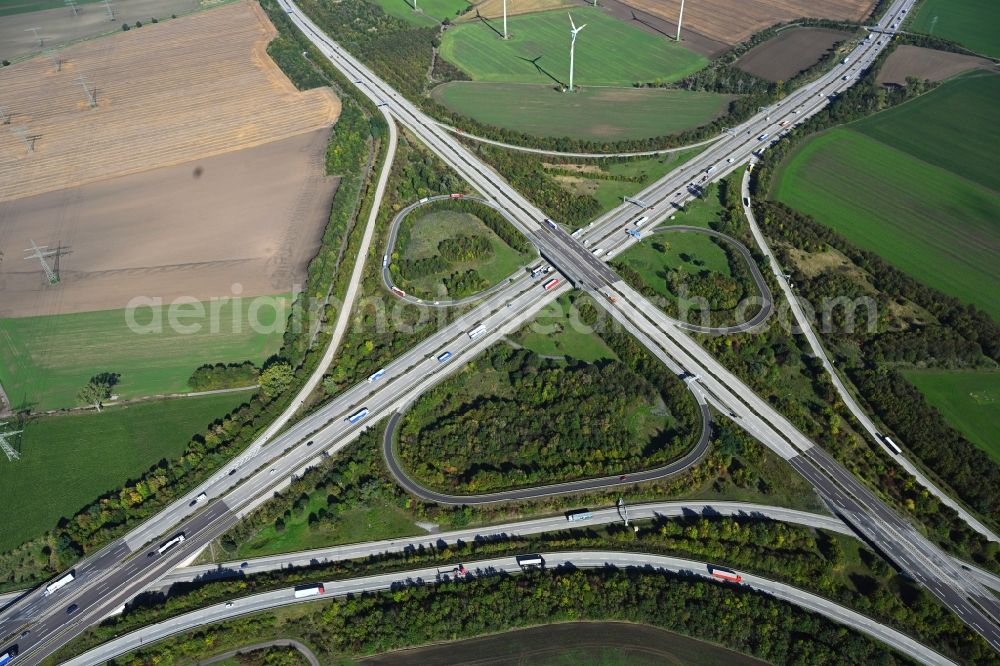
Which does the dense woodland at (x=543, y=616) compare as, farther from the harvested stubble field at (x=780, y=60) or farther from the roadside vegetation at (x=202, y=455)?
the harvested stubble field at (x=780, y=60)

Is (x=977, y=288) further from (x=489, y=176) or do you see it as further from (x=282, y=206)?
(x=282, y=206)

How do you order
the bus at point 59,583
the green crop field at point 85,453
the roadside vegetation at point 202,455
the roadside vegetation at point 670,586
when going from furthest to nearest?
1. the green crop field at point 85,453
2. the roadside vegetation at point 202,455
3. the bus at point 59,583
4. the roadside vegetation at point 670,586

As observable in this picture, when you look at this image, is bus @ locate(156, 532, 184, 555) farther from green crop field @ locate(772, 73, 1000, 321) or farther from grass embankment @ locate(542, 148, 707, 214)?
green crop field @ locate(772, 73, 1000, 321)

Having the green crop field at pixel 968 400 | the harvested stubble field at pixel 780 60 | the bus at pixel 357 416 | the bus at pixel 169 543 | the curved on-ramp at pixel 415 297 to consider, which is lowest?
the bus at pixel 169 543

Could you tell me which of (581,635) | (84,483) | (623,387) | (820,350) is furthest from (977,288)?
(84,483)

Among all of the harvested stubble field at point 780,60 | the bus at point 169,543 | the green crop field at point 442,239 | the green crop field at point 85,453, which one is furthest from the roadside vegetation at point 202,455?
the harvested stubble field at point 780,60

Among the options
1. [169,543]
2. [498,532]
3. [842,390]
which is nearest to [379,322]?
[498,532]
